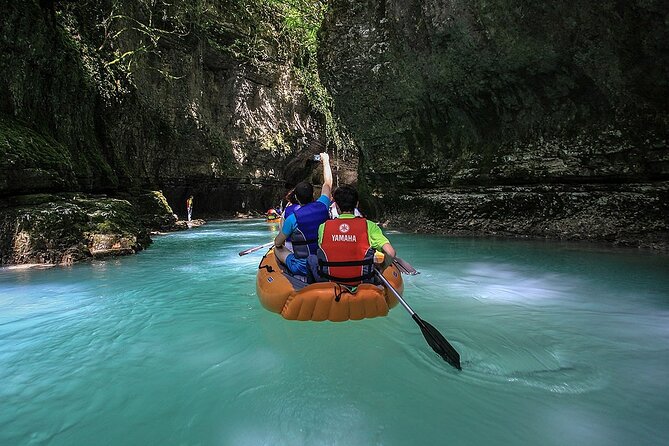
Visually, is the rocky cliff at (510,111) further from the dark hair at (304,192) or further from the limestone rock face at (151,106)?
the limestone rock face at (151,106)

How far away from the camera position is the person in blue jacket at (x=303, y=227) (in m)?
4.07

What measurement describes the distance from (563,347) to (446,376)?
1295 mm

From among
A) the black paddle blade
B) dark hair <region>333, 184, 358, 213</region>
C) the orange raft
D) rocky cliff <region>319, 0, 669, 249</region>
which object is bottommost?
the black paddle blade

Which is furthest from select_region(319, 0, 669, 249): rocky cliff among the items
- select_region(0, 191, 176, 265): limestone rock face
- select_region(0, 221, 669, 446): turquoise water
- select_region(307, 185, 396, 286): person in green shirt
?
select_region(0, 191, 176, 265): limestone rock face

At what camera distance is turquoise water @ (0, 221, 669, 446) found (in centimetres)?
231

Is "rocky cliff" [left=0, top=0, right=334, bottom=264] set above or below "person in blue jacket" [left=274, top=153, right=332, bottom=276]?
above

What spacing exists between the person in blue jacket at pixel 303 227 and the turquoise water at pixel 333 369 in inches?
26.4

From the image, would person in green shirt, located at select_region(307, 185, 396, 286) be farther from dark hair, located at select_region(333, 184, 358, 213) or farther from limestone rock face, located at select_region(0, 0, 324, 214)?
limestone rock face, located at select_region(0, 0, 324, 214)

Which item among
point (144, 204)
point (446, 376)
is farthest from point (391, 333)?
point (144, 204)

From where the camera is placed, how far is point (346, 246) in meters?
3.61

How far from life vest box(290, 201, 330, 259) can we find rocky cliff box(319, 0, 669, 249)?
25.7 ft

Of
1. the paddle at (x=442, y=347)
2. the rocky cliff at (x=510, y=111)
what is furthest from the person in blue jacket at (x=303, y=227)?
the rocky cliff at (x=510, y=111)

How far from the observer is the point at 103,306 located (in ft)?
16.2

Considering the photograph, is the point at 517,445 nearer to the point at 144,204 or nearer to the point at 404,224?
the point at 404,224
